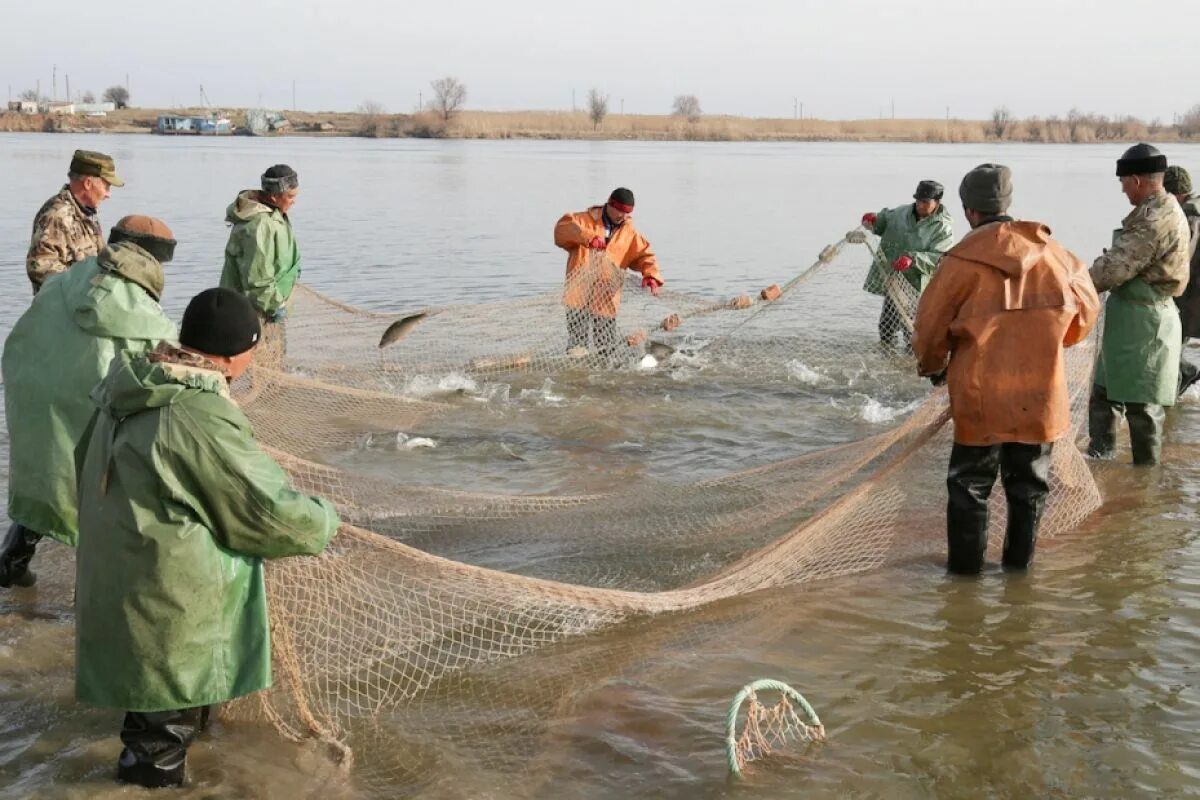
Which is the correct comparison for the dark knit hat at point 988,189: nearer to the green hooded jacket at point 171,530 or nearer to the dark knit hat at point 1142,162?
the dark knit hat at point 1142,162

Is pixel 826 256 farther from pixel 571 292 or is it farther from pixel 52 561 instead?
pixel 52 561

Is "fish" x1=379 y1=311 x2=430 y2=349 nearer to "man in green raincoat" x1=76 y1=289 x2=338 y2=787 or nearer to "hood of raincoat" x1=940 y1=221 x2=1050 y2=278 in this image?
"hood of raincoat" x1=940 y1=221 x2=1050 y2=278

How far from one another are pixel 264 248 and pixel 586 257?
2540 millimetres

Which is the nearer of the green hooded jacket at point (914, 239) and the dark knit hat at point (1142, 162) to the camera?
the dark knit hat at point (1142, 162)

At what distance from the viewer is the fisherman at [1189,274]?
278 inches

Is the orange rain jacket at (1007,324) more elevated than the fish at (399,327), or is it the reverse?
the orange rain jacket at (1007,324)

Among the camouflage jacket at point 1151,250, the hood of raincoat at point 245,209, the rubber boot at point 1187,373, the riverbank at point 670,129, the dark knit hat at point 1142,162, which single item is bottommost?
the rubber boot at point 1187,373

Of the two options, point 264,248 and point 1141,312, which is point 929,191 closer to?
point 1141,312

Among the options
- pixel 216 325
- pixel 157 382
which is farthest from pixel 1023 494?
pixel 157 382

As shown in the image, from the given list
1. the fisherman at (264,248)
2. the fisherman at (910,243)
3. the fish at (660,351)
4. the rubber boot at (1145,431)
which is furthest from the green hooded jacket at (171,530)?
the fisherman at (910,243)

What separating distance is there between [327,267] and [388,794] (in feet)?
45.1

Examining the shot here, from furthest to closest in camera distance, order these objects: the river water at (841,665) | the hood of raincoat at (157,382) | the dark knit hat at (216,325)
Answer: the river water at (841,665) → the dark knit hat at (216,325) → the hood of raincoat at (157,382)

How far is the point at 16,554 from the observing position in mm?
4770

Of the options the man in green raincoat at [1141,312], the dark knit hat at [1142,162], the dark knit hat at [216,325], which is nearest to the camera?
the dark knit hat at [216,325]
